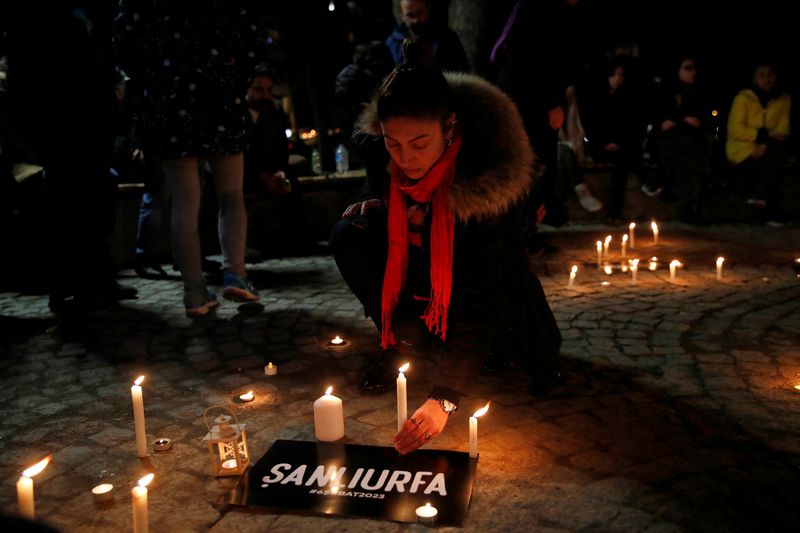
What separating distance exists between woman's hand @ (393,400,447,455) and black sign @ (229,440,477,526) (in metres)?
0.04

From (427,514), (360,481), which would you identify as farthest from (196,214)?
(427,514)

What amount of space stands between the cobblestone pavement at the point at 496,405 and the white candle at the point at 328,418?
0.13m

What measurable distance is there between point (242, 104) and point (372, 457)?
320 centimetres

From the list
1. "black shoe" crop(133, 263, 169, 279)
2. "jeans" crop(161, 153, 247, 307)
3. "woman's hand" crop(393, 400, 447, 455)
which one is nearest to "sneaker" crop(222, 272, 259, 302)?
"jeans" crop(161, 153, 247, 307)

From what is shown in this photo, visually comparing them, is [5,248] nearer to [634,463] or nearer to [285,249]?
[285,249]

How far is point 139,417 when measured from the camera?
2.98 meters

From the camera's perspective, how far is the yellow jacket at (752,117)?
962cm

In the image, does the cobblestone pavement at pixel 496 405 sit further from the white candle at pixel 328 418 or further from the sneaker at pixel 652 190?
the sneaker at pixel 652 190

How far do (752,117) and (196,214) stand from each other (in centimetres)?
780

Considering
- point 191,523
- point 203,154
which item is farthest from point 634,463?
point 203,154

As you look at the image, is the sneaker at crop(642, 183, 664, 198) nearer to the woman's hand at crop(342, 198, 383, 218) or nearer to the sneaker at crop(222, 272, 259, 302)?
the sneaker at crop(222, 272, 259, 302)

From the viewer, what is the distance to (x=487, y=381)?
12.7 feet

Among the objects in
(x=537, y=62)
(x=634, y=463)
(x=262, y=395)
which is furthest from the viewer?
(x=537, y=62)

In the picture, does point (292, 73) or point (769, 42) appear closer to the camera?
point (769, 42)
